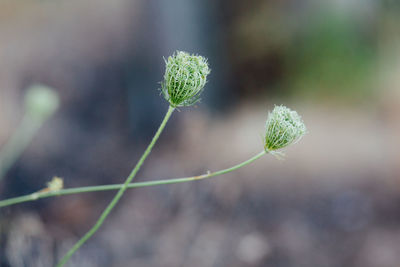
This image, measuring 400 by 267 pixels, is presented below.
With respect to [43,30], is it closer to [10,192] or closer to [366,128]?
[10,192]

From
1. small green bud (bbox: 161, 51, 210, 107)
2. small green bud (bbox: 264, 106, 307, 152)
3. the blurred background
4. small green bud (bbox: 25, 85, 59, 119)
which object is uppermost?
the blurred background

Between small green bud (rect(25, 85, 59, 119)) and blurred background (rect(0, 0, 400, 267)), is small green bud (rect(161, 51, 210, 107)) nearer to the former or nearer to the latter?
small green bud (rect(25, 85, 59, 119))

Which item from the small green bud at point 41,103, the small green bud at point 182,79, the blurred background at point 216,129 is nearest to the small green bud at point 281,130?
the small green bud at point 182,79

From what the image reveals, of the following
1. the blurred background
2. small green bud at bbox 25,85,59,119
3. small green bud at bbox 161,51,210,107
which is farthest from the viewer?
the blurred background

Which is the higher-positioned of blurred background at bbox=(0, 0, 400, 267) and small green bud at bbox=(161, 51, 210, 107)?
blurred background at bbox=(0, 0, 400, 267)

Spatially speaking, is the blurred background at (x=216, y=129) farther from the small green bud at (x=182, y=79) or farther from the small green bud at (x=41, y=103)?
the small green bud at (x=182, y=79)


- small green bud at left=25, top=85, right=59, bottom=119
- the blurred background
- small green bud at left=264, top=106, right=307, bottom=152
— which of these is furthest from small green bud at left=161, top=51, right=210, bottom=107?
the blurred background
